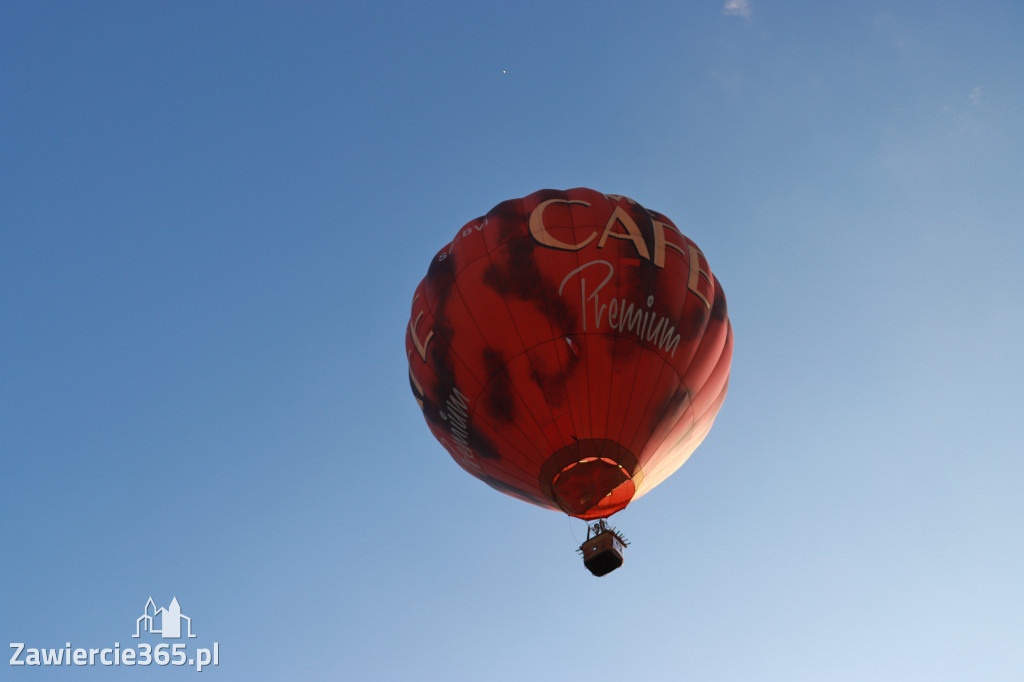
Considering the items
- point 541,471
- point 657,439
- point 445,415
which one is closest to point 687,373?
point 657,439

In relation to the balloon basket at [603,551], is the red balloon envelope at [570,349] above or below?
above

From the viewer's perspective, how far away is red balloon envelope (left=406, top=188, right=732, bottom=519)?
502 inches

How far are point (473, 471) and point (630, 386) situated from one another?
349 cm

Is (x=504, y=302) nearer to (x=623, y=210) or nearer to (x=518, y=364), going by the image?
(x=518, y=364)

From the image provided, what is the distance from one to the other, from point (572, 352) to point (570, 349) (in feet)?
0.18

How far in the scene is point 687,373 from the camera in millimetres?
13523

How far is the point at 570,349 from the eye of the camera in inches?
501

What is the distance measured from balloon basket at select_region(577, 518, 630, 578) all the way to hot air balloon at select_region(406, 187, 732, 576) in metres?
0.02

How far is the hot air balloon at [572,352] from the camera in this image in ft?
41.8

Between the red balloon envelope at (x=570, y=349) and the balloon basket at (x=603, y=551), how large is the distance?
575mm

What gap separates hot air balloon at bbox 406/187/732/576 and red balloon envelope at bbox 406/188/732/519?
2cm

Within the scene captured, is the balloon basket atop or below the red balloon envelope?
below

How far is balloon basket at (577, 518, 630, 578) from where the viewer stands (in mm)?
12352

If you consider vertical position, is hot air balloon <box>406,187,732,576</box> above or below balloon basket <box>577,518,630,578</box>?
above
